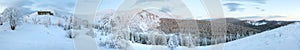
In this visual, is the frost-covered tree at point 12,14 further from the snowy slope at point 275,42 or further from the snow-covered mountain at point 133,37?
the snowy slope at point 275,42

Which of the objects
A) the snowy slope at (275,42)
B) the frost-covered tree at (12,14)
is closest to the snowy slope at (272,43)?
the snowy slope at (275,42)

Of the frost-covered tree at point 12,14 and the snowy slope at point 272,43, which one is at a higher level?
the frost-covered tree at point 12,14

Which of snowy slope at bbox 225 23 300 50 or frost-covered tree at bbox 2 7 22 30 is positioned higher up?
frost-covered tree at bbox 2 7 22 30

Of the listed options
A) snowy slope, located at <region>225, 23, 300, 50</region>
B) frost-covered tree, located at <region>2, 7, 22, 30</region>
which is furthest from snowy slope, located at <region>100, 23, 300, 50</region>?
frost-covered tree, located at <region>2, 7, 22, 30</region>

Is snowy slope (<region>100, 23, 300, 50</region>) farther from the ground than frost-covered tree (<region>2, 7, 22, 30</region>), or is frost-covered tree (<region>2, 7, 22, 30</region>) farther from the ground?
frost-covered tree (<region>2, 7, 22, 30</region>)

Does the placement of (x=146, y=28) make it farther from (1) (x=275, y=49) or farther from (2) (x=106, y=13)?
(1) (x=275, y=49)

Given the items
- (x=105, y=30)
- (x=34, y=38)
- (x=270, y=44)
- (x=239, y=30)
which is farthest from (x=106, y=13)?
(x=239, y=30)

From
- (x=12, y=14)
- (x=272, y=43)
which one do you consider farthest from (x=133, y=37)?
(x=12, y=14)

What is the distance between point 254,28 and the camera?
3806 centimetres

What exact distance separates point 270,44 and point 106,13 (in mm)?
9263

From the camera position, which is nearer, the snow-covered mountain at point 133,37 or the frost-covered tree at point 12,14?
the snow-covered mountain at point 133,37

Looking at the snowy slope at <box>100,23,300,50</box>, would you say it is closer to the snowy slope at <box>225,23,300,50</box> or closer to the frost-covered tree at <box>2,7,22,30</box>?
the snowy slope at <box>225,23,300,50</box>

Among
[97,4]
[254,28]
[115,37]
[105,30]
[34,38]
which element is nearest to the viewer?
[97,4]

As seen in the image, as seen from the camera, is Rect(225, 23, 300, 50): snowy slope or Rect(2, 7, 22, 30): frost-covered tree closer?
Rect(225, 23, 300, 50): snowy slope
